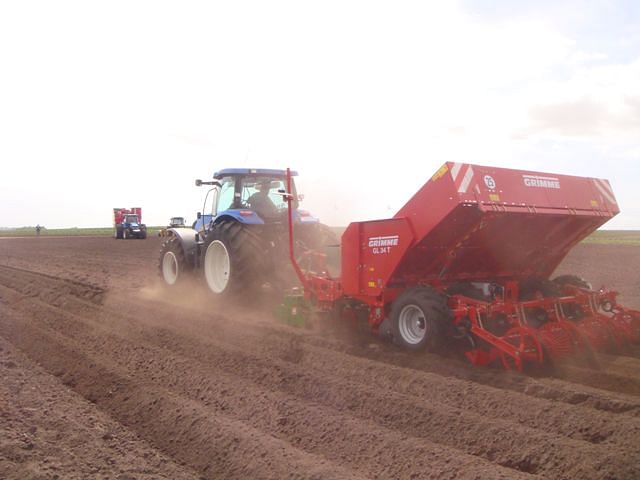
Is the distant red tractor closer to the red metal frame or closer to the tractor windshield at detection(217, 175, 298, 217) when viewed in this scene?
the red metal frame

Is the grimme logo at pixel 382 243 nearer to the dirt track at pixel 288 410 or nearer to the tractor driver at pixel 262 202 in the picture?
the dirt track at pixel 288 410

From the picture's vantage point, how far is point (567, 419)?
3.82m

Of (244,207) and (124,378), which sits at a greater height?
(244,207)

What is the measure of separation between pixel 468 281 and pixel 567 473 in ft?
10.7

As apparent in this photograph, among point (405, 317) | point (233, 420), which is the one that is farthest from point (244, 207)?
point (233, 420)

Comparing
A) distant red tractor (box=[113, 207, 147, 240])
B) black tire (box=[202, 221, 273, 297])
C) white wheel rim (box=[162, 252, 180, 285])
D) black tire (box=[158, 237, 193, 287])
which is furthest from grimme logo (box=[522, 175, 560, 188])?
distant red tractor (box=[113, 207, 147, 240])

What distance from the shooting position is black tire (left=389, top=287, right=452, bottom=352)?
530 cm

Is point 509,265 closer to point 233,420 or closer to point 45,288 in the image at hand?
point 233,420

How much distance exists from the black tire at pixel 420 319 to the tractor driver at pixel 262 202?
3.07 metres

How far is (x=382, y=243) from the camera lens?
5.92 meters

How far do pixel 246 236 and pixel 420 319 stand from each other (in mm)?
2998

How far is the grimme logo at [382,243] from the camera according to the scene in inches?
228

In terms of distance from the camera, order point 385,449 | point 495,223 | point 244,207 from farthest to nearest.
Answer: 1. point 244,207
2. point 495,223
3. point 385,449

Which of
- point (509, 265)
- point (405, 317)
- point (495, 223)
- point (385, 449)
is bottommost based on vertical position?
point (385, 449)
